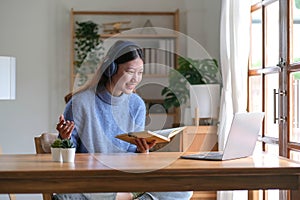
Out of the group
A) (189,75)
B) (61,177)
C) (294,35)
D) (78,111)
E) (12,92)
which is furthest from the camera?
(189,75)

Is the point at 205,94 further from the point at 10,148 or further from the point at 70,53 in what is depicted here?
the point at 10,148

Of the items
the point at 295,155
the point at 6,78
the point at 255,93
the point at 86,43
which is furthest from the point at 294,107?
the point at 86,43

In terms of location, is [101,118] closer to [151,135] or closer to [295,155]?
[151,135]

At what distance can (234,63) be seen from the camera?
13.6 feet

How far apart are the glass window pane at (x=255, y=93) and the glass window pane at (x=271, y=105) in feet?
0.44

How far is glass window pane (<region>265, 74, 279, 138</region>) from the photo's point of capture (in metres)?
3.74

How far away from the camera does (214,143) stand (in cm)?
445

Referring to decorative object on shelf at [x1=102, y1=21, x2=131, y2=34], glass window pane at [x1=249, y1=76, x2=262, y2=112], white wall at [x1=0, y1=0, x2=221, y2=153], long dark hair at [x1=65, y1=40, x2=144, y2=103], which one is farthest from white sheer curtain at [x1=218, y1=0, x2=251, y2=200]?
long dark hair at [x1=65, y1=40, x2=144, y2=103]

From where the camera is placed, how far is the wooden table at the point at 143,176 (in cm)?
221

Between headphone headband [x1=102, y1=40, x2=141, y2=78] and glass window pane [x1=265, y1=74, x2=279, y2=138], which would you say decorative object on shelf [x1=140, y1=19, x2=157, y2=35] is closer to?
glass window pane [x1=265, y1=74, x2=279, y2=138]

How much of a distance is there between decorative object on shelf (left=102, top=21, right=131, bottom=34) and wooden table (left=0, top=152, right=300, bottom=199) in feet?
9.35

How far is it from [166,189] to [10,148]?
3.22 m

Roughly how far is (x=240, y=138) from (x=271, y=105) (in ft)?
4.45

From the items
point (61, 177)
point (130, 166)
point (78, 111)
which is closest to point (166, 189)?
point (130, 166)
